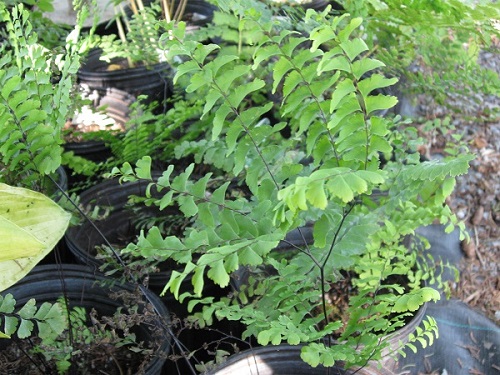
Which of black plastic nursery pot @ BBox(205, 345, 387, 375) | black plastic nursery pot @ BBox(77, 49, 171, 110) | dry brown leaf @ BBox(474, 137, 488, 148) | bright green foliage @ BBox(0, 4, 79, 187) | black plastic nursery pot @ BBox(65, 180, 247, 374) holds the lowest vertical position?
dry brown leaf @ BBox(474, 137, 488, 148)

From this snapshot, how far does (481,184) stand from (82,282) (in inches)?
63.6

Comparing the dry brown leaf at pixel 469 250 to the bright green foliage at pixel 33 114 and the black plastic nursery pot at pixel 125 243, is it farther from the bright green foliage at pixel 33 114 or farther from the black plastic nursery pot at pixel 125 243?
the bright green foliage at pixel 33 114

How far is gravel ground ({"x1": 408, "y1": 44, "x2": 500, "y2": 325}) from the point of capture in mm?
2004

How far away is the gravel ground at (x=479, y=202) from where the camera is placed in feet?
6.57

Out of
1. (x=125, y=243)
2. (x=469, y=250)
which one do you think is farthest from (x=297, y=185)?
(x=469, y=250)

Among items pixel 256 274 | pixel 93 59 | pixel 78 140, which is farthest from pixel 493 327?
pixel 93 59

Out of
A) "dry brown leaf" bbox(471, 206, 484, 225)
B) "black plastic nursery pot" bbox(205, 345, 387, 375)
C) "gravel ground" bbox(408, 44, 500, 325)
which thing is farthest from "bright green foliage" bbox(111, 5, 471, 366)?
"dry brown leaf" bbox(471, 206, 484, 225)

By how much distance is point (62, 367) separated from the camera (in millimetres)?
1212

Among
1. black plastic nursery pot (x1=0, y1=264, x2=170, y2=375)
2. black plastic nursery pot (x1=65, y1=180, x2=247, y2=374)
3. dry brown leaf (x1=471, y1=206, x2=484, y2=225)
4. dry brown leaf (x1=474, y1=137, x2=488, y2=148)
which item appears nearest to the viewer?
black plastic nursery pot (x1=0, y1=264, x2=170, y2=375)

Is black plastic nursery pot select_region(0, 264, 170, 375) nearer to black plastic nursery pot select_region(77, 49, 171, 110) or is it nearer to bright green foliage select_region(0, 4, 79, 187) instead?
bright green foliage select_region(0, 4, 79, 187)

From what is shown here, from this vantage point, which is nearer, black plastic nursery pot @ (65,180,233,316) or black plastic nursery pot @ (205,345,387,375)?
black plastic nursery pot @ (205,345,387,375)

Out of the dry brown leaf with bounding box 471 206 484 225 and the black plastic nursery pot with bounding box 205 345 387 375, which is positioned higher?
the black plastic nursery pot with bounding box 205 345 387 375

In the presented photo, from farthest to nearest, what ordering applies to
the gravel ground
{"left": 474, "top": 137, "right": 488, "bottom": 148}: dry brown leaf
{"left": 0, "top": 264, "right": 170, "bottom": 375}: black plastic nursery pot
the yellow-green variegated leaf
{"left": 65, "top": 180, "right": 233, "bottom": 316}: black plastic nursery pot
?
{"left": 474, "top": 137, "right": 488, "bottom": 148}: dry brown leaf < the gravel ground < {"left": 65, "top": 180, "right": 233, "bottom": 316}: black plastic nursery pot < {"left": 0, "top": 264, "right": 170, "bottom": 375}: black plastic nursery pot < the yellow-green variegated leaf

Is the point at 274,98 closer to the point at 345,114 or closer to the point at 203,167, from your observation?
the point at 203,167
